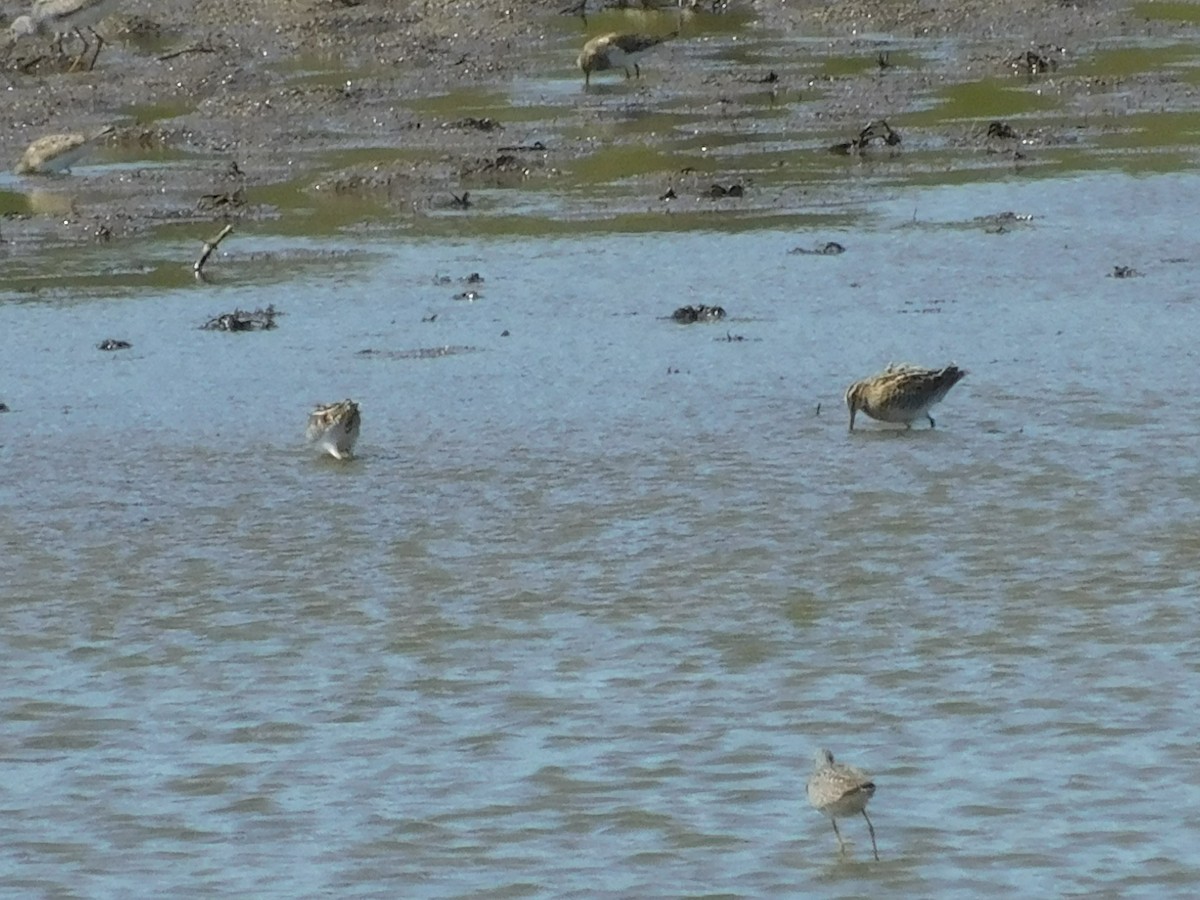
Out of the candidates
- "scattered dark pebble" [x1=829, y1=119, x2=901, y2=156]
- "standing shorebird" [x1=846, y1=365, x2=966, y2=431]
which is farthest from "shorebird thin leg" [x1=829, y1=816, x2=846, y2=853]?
"scattered dark pebble" [x1=829, y1=119, x2=901, y2=156]

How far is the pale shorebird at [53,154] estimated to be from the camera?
18516 mm

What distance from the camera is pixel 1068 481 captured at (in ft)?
31.0

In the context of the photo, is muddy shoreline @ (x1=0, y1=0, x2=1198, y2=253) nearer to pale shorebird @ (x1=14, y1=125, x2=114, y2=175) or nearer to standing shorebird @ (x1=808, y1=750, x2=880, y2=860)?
pale shorebird @ (x1=14, y1=125, x2=114, y2=175)

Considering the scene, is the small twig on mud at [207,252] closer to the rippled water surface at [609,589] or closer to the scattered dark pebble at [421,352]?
the rippled water surface at [609,589]

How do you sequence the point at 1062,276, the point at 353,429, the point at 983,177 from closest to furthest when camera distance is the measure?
the point at 353,429, the point at 1062,276, the point at 983,177

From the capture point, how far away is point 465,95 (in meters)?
22.1

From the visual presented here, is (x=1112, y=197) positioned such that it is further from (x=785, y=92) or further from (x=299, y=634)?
(x=299, y=634)

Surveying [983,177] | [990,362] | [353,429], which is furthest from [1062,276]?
[353,429]

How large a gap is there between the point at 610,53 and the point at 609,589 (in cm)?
1443

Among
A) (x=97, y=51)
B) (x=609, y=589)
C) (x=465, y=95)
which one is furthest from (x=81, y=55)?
(x=609, y=589)

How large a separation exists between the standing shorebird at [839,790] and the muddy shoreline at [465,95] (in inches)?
401

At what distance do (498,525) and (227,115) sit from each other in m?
12.4

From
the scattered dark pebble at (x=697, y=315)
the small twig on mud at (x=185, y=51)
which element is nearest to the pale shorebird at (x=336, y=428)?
the scattered dark pebble at (x=697, y=315)

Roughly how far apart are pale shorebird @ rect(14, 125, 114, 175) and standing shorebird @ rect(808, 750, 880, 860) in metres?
13.4
